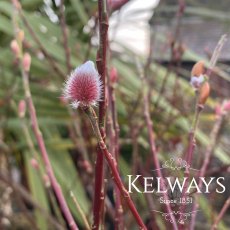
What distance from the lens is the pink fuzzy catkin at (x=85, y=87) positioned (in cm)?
44

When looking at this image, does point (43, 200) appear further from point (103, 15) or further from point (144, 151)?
point (103, 15)

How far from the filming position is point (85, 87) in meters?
0.44

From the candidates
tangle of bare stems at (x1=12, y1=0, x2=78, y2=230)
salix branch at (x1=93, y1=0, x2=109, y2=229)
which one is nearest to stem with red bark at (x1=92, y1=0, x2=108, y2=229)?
salix branch at (x1=93, y1=0, x2=109, y2=229)

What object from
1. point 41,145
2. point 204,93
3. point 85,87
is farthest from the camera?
point 41,145

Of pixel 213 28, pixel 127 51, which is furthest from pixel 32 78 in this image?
pixel 213 28

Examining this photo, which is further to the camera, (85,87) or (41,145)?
(41,145)

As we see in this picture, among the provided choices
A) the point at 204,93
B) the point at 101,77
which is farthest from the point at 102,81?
the point at 204,93

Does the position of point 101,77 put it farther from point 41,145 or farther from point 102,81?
point 41,145

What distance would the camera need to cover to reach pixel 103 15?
453 millimetres

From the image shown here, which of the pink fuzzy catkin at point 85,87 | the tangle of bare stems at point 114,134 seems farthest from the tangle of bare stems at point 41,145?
the pink fuzzy catkin at point 85,87

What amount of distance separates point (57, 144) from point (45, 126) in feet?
0.61

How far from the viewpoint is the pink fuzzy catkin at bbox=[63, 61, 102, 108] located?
1.45ft

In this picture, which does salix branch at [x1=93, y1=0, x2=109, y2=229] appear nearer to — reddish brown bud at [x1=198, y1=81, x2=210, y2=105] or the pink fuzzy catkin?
the pink fuzzy catkin

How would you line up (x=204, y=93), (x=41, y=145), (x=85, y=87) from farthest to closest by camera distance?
(x=41, y=145)
(x=204, y=93)
(x=85, y=87)
